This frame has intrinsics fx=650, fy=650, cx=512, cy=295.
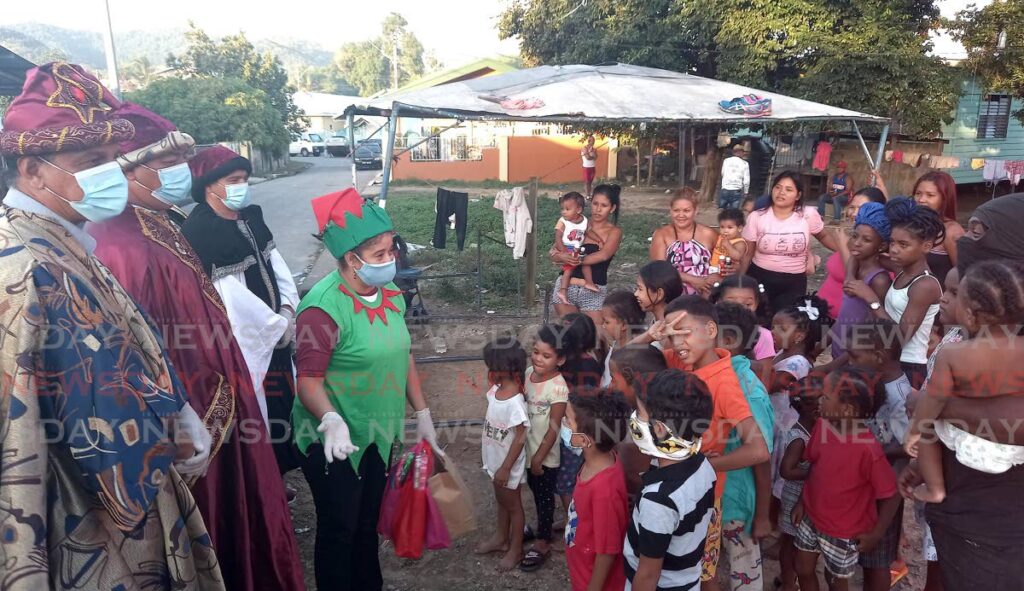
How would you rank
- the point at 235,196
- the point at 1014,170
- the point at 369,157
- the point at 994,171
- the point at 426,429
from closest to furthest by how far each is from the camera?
the point at 426,429, the point at 235,196, the point at 1014,170, the point at 994,171, the point at 369,157

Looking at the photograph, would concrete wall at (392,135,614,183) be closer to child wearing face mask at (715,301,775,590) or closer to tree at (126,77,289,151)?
tree at (126,77,289,151)

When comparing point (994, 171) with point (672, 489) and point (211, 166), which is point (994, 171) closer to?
point (672, 489)

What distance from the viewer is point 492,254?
10172mm

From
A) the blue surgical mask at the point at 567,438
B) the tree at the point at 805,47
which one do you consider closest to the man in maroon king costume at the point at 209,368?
the blue surgical mask at the point at 567,438

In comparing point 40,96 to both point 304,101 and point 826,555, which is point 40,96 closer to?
point 826,555

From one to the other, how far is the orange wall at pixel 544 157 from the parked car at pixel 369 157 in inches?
293

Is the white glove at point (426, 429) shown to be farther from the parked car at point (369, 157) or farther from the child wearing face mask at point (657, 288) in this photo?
the parked car at point (369, 157)

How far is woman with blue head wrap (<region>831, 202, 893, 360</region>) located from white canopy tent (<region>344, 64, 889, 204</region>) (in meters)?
2.96

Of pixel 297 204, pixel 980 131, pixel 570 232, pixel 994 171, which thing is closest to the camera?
pixel 570 232

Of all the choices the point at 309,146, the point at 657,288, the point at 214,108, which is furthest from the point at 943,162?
the point at 309,146

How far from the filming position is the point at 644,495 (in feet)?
6.71

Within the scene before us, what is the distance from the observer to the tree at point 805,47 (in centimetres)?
1274

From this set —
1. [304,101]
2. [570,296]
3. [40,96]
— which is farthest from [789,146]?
[304,101]

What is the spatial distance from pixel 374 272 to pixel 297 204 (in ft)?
52.3
